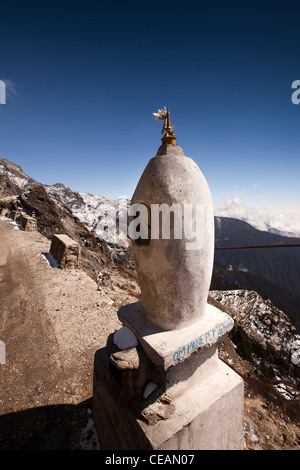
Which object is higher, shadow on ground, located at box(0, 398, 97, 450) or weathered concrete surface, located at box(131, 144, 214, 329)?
weathered concrete surface, located at box(131, 144, 214, 329)

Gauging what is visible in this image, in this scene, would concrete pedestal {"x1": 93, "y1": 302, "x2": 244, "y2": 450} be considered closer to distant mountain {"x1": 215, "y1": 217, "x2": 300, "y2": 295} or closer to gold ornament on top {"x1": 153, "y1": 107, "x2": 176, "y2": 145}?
gold ornament on top {"x1": 153, "y1": 107, "x2": 176, "y2": 145}

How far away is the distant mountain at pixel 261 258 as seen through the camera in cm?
7562

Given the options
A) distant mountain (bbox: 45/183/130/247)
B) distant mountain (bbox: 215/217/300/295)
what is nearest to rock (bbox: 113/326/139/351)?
distant mountain (bbox: 45/183/130/247)

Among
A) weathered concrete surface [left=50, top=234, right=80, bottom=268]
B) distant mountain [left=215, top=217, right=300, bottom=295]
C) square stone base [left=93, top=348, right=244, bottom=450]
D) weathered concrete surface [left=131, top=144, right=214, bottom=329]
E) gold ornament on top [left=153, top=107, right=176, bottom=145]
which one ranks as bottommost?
distant mountain [left=215, top=217, right=300, bottom=295]

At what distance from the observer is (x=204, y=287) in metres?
2.19

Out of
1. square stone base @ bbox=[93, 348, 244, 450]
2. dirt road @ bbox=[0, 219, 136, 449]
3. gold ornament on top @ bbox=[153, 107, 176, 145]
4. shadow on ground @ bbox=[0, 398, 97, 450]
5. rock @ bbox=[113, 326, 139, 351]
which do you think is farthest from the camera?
dirt road @ bbox=[0, 219, 136, 449]

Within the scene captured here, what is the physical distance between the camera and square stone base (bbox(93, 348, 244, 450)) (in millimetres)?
1809

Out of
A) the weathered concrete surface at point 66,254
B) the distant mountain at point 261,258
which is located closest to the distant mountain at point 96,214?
the distant mountain at point 261,258

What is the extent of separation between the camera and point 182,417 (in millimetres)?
1881

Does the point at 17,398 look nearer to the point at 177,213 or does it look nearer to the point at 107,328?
the point at 107,328

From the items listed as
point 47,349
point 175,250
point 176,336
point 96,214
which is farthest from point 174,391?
point 96,214

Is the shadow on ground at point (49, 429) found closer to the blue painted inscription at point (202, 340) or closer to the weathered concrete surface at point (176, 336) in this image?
the weathered concrete surface at point (176, 336)

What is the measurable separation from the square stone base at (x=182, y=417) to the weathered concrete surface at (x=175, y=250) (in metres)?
0.74

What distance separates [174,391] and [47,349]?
4352 mm
